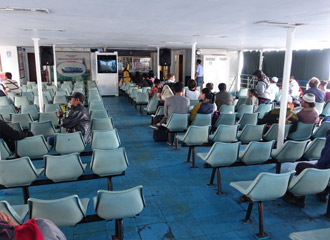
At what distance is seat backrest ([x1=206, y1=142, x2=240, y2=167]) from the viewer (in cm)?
404

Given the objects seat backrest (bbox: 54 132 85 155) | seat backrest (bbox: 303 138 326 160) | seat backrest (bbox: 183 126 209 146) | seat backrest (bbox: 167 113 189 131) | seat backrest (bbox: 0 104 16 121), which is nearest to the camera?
seat backrest (bbox: 303 138 326 160)

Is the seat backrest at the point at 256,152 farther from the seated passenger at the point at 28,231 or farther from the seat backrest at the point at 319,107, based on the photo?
the seat backrest at the point at 319,107

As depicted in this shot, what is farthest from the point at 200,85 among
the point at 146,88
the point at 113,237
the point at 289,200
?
the point at 113,237

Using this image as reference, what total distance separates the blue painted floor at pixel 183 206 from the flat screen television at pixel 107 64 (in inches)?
374

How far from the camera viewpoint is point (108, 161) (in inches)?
150

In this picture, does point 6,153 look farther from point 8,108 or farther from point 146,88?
point 146,88

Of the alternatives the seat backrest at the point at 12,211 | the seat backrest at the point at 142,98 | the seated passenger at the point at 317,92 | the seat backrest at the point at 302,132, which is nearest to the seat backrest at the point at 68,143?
the seat backrest at the point at 12,211

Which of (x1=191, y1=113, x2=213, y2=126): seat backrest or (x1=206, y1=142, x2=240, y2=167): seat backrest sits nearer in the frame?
(x1=206, y1=142, x2=240, y2=167): seat backrest

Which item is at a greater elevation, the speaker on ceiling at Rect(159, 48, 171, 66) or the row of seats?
the speaker on ceiling at Rect(159, 48, 171, 66)

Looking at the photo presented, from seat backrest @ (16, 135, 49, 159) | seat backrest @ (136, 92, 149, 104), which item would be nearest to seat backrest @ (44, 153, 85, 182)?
seat backrest @ (16, 135, 49, 159)

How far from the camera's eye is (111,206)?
2.71 metres

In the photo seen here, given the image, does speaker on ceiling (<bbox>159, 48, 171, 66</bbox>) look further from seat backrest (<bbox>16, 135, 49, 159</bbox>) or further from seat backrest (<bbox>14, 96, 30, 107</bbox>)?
seat backrest (<bbox>16, 135, 49, 159</bbox>)

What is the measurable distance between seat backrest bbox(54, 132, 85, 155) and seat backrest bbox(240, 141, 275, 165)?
268cm

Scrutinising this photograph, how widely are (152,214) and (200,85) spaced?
1132cm
